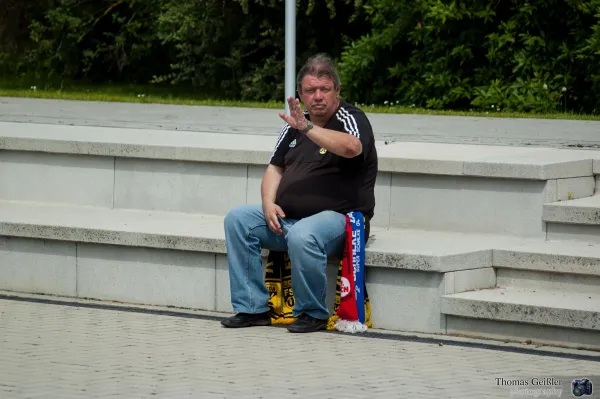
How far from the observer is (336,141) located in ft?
21.3

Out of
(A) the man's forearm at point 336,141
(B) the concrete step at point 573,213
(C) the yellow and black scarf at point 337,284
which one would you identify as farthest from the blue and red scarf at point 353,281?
(B) the concrete step at point 573,213

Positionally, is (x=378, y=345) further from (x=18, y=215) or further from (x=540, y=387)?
(x=18, y=215)

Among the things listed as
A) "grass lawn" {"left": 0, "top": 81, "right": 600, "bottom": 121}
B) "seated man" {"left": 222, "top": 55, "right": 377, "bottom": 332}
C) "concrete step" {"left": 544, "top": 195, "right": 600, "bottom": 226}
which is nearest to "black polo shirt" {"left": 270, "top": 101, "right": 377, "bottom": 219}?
"seated man" {"left": 222, "top": 55, "right": 377, "bottom": 332}

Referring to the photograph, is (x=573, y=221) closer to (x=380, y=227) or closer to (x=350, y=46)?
(x=380, y=227)

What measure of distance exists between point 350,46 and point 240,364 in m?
11.2

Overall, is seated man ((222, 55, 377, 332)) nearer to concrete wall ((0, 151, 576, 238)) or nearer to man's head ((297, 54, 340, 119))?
man's head ((297, 54, 340, 119))

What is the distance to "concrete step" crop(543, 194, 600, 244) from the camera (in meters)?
6.93

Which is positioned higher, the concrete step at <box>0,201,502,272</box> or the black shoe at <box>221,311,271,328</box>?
the concrete step at <box>0,201,502,272</box>

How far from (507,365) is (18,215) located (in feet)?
11.6

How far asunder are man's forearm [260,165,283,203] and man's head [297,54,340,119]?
43 centimetres

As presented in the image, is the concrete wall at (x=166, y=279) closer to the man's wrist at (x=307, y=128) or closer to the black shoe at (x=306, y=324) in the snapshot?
the black shoe at (x=306, y=324)

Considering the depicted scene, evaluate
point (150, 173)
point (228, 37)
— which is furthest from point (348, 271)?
point (228, 37)

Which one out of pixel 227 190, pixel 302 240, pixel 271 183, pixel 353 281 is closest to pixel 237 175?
pixel 227 190

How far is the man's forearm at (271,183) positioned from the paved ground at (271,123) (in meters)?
2.07
